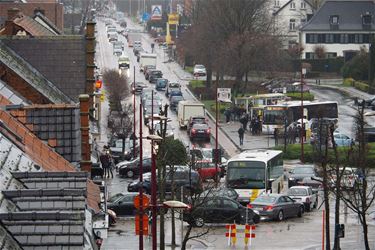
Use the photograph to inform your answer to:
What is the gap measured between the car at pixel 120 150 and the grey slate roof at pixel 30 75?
108 feet

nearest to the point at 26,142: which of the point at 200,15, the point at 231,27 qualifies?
the point at 231,27

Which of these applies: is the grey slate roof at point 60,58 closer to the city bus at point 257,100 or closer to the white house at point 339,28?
the city bus at point 257,100

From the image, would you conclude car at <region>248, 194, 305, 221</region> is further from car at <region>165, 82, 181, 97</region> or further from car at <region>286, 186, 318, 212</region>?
car at <region>165, 82, 181, 97</region>

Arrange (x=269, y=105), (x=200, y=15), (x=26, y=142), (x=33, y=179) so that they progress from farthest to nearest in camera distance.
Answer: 1. (x=200, y=15)
2. (x=269, y=105)
3. (x=26, y=142)
4. (x=33, y=179)

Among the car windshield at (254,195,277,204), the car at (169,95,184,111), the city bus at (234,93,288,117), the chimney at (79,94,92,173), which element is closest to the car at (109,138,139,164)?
the city bus at (234,93,288,117)

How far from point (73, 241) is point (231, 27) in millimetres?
89026

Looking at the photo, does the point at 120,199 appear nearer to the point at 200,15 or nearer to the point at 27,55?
the point at 27,55

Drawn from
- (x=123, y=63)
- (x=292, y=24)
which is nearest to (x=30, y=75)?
(x=123, y=63)

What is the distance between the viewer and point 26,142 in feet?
58.9

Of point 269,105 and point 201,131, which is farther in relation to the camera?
point 269,105

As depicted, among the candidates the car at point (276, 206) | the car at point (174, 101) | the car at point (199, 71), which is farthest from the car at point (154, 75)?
the car at point (276, 206)

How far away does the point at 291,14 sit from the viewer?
458 ft

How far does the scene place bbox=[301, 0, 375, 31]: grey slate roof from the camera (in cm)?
12188

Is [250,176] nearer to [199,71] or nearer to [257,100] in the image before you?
[257,100]
